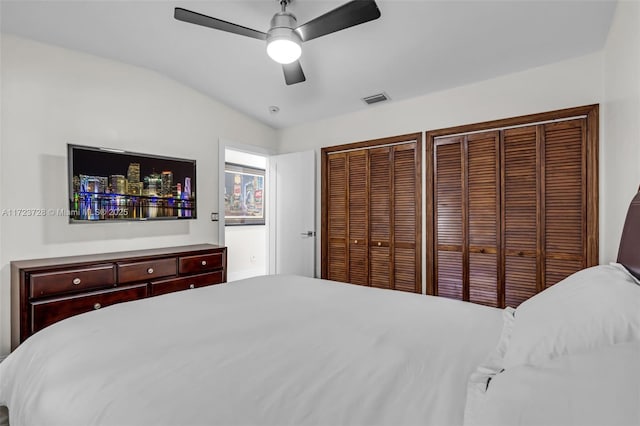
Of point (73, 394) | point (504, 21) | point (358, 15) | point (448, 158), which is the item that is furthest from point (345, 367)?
point (448, 158)

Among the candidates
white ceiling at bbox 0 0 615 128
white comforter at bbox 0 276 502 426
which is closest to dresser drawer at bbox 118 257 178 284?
white comforter at bbox 0 276 502 426

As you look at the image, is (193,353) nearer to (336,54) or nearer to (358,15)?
(358,15)

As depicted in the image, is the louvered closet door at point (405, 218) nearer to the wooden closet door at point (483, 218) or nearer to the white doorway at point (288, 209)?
the wooden closet door at point (483, 218)

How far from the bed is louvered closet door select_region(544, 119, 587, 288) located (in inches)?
58.4

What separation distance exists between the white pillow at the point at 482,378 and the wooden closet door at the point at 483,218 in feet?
6.85

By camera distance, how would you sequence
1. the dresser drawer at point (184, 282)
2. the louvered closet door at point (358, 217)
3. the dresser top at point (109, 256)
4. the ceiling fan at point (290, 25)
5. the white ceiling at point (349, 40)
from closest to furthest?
the ceiling fan at point (290, 25)
the white ceiling at point (349, 40)
the dresser top at point (109, 256)
the dresser drawer at point (184, 282)
the louvered closet door at point (358, 217)

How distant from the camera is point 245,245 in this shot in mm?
5480

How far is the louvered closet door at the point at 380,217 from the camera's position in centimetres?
371

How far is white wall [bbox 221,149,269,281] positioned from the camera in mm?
5250

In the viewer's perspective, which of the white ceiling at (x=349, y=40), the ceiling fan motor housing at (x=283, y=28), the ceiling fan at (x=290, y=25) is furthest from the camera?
the white ceiling at (x=349, y=40)

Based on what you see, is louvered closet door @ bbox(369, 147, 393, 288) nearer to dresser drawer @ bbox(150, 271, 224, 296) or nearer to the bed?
dresser drawer @ bbox(150, 271, 224, 296)

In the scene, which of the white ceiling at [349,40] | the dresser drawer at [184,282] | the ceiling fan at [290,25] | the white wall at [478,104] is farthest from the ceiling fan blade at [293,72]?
the dresser drawer at [184,282]

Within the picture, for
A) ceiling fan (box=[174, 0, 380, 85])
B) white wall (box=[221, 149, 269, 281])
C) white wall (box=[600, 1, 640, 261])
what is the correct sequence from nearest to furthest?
white wall (box=[600, 1, 640, 261]) → ceiling fan (box=[174, 0, 380, 85]) → white wall (box=[221, 149, 269, 281])

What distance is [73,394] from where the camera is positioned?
34.9 inches
